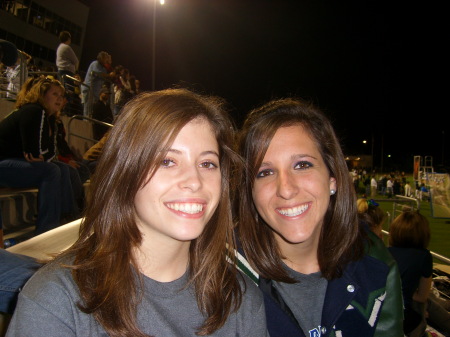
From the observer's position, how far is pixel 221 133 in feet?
6.43

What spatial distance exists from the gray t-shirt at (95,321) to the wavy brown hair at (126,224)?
0.13 ft

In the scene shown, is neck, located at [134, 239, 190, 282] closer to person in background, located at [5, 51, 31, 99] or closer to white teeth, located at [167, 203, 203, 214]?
white teeth, located at [167, 203, 203, 214]

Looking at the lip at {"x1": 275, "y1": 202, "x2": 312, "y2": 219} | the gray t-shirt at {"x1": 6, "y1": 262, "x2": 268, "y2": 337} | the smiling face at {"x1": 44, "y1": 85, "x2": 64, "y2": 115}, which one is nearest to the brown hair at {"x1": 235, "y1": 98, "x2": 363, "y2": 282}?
the lip at {"x1": 275, "y1": 202, "x2": 312, "y2": 219}

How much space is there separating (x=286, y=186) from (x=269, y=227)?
481 mm

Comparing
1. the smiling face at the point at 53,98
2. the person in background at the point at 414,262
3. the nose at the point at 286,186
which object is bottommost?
the person in background at the point at 414,262

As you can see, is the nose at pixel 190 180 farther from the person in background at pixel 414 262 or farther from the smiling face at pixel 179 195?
the person in background at pixel 414 262

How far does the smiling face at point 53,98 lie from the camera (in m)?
4.36

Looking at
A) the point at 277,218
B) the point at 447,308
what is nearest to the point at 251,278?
the point at 277,218

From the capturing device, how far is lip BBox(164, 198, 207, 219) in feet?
5.19

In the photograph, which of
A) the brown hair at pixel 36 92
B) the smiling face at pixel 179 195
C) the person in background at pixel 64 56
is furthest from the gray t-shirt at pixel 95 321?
the person in background at pixel 64 56

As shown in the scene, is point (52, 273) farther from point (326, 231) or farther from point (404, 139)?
point (404, 139)

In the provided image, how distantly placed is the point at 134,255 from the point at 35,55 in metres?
42.6

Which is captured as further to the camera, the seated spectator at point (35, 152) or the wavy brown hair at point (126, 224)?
the seated spectator at point (35, 152)

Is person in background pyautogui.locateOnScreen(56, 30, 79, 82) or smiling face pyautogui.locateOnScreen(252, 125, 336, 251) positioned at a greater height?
person in background pyautogui.locateOnScreen(56, 30, 79, 82)
